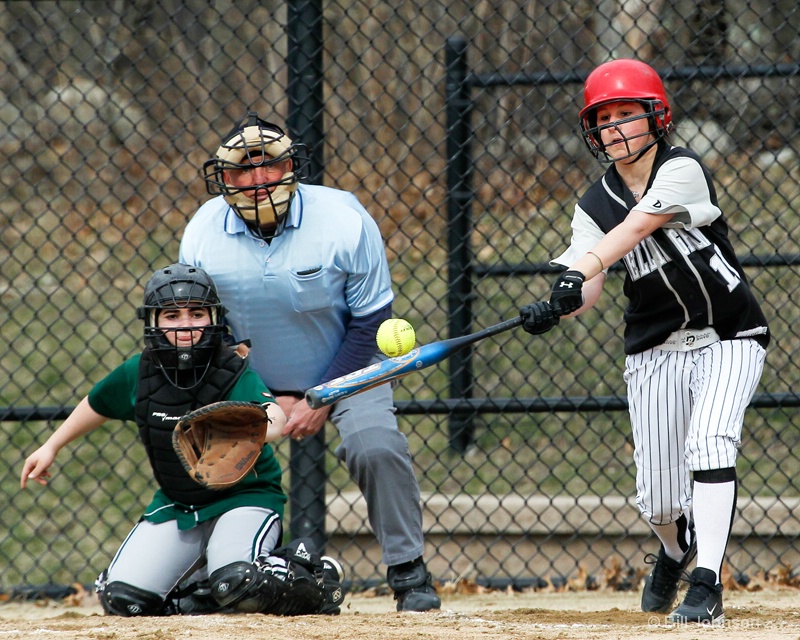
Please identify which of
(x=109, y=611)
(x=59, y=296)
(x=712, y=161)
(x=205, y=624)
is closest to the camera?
(x=205, y=624)

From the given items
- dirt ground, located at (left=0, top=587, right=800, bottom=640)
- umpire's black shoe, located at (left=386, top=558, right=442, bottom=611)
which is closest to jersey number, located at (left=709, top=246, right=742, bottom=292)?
dirt ground, located at (left=0, top=587, right=800, bottom=640)

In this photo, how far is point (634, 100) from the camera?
10.8ft

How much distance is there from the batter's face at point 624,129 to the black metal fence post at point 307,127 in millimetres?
1356

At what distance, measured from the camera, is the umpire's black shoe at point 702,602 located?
121 inches

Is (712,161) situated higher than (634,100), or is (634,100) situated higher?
(712,161)

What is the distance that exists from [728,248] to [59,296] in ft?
19.1

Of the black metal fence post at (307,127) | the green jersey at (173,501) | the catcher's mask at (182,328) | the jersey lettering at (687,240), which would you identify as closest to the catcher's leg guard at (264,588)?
the green jersey at (173,501)

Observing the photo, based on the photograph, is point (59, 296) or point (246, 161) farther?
point (59, 296)

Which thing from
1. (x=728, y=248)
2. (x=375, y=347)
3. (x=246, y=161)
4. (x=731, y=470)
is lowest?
(x=731, y=470)

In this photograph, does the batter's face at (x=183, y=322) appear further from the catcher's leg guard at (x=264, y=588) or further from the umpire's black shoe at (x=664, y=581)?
the umpire's black shoe at (x=664, y=581)

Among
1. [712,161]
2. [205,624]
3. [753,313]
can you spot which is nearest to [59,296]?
[712,161]

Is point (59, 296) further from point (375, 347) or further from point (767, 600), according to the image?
point (767, 600)

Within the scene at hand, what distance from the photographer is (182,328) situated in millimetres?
3449

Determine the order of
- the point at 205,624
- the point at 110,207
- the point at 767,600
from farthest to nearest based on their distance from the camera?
the point at 110,207 → the point at 767,600 → the point at 205,624
